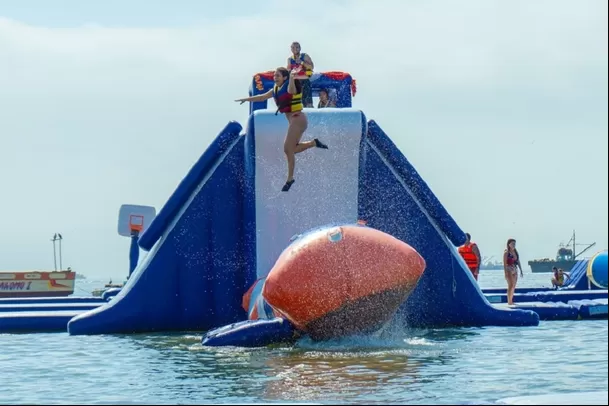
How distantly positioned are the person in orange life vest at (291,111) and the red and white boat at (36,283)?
3335cm

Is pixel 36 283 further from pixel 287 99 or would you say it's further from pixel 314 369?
pixel 314 369

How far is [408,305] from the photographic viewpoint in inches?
523

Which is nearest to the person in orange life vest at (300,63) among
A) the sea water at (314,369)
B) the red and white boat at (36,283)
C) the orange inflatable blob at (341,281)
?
the orange inflatable blob at (341,281)

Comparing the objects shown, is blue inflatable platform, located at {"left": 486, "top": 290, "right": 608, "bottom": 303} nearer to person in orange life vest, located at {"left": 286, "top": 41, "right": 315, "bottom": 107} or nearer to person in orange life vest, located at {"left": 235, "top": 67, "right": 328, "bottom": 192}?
person in orange life vest, located at {"left": 235, "top": 67, "right": 328, "bottom": 192}

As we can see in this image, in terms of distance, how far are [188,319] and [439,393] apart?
20.3 feet

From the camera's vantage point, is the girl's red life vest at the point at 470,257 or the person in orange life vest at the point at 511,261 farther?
the girl's red life vest at the point at 470,257

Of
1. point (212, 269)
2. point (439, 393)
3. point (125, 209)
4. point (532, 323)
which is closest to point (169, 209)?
point (212, 269)

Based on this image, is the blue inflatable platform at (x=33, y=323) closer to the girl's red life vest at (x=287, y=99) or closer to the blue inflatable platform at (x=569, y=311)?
the girl's red life vest at (x=287, y=99)

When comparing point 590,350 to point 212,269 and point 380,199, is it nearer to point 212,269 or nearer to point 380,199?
point 380,199

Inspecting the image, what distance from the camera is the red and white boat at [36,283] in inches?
1770

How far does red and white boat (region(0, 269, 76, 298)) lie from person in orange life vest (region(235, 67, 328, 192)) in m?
33.4

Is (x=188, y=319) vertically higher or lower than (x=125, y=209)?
lower

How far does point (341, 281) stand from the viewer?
1047 cm

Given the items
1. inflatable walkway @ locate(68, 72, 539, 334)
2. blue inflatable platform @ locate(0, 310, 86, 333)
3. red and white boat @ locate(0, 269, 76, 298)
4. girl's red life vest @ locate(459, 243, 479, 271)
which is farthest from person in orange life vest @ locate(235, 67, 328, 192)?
red and white boat @ locate(0, 269, 76, 298)
